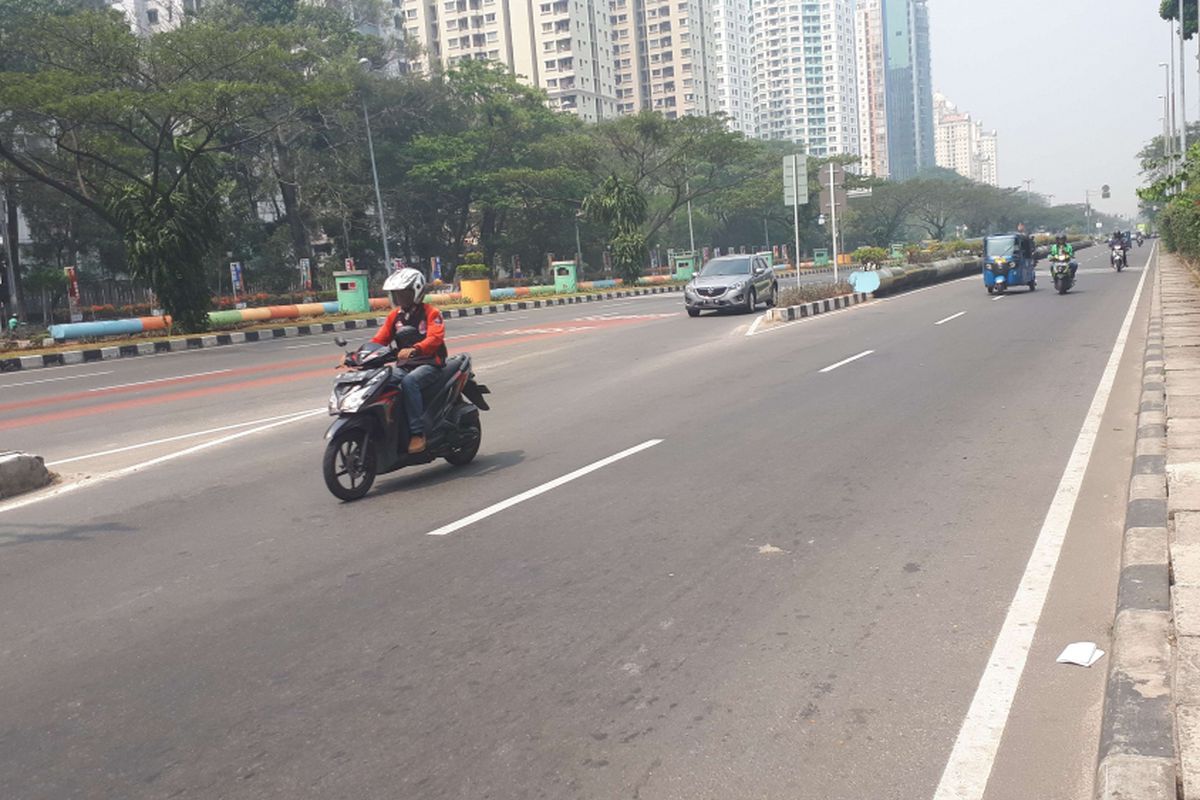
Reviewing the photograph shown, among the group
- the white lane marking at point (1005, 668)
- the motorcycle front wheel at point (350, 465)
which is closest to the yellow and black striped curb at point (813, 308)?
the white lane marking at point (1005, 668)

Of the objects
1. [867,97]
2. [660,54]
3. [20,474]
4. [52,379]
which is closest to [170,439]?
[20,474]

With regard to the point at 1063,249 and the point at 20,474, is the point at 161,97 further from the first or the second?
the point at 1063,249

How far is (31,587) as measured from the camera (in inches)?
204

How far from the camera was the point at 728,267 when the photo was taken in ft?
82.9

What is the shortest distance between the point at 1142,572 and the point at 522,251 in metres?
62.8

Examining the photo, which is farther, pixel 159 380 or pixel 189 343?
pixel 189 343

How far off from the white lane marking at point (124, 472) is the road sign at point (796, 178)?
18.5 metres

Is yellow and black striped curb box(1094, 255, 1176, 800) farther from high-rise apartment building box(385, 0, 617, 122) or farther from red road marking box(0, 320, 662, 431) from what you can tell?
high-rise apartment building box(385, 0, 617, 122)

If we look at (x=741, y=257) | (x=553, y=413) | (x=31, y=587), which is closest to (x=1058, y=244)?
(x=741, y=257)

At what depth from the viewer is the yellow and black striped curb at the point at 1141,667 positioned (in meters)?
2.84

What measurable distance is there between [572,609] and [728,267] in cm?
2149

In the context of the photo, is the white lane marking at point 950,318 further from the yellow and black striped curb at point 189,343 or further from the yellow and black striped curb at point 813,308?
the yellow and black striped curb at point 189,343

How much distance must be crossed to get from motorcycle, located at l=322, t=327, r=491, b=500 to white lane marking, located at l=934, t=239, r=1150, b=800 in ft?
13.7

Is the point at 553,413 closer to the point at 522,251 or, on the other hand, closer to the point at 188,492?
the point at 188,492
